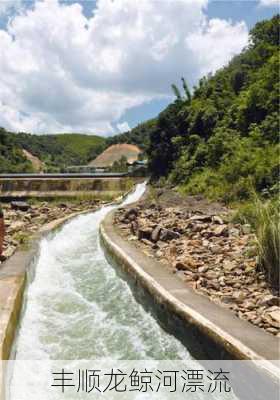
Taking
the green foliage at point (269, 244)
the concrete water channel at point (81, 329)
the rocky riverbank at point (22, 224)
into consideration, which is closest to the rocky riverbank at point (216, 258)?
the green foliage at point (269, 244)

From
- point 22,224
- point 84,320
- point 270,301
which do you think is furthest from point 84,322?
point 22,224

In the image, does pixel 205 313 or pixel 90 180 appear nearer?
pixel 205 313

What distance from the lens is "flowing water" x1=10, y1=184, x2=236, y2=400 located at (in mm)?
6020

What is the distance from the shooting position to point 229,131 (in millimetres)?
24172

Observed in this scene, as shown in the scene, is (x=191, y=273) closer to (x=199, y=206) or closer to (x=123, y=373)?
(x=123, y=373)

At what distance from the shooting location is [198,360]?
5.57 m

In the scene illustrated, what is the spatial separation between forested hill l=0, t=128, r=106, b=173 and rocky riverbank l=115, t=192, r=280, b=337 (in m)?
50.0

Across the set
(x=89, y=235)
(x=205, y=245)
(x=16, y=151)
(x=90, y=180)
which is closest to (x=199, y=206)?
(x=89, y=235)

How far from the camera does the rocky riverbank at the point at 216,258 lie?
6.07 meters

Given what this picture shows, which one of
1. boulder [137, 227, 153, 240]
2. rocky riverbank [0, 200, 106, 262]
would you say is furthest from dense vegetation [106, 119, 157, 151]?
boulder [137, 227, 153, 240]

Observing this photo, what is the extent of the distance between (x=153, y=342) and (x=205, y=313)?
1.04m

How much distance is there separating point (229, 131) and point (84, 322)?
18.8m

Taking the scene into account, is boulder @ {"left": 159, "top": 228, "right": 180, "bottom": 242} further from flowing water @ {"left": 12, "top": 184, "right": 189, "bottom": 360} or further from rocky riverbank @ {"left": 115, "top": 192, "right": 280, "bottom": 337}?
flowing water @ {"left": 12, "top": 184, "right": 189, "bottom": 360}

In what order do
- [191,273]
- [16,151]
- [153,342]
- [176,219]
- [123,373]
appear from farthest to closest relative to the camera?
[16,151], [176,219], [191,273], [153,342], [123,373]
